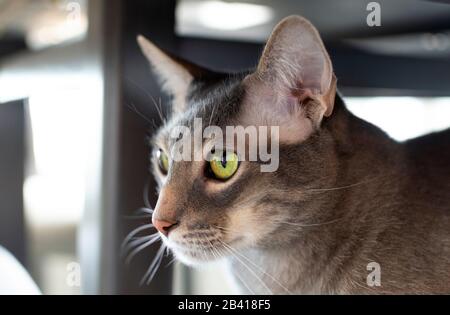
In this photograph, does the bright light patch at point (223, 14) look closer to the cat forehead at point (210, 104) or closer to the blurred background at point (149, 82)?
the blurred background at point (149, 82)

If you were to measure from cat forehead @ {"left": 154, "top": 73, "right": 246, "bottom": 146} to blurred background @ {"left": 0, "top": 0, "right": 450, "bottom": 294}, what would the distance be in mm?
64

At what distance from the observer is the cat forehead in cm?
67

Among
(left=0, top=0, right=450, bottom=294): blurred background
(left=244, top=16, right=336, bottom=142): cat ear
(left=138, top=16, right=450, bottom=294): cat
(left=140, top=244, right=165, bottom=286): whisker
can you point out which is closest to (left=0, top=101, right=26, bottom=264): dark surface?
(left=0, top=0, right=450, bottom=294): blurred background

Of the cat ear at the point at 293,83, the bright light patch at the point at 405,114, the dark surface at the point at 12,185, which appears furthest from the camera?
the dark surface at the point at 12,185

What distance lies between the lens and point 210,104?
689 mm

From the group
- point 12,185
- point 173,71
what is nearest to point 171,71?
point 173,71

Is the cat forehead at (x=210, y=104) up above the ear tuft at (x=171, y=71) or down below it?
below

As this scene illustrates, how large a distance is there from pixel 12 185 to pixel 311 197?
637mm

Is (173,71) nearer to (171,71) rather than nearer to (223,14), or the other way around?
(171,71)

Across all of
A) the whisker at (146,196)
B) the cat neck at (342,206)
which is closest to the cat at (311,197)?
the cat neck at (342,206)

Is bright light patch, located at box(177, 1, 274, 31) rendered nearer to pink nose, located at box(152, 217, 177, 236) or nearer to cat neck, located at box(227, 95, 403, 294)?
cat neck, located at box(227, 95, 403, 294)

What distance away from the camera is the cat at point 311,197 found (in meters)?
0.63

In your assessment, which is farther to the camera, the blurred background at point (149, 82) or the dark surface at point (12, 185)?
the dark surface at point (12, 185)

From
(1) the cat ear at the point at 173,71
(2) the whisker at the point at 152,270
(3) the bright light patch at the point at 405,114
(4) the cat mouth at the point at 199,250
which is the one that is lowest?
(2) the whisker at the point at 152,270
